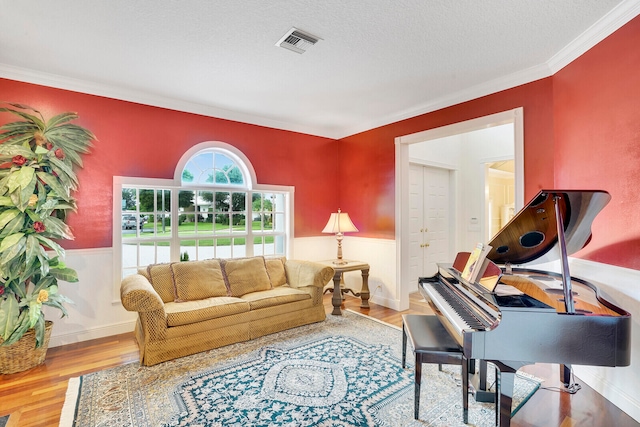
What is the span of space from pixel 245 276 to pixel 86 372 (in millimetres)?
1645

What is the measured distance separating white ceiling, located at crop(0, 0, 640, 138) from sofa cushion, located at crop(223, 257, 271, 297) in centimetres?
195

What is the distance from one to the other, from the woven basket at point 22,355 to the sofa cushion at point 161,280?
938mm

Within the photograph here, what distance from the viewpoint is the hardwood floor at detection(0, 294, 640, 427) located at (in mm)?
2027

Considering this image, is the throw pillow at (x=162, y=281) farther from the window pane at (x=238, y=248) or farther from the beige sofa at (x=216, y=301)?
the window pane at (x=238, y=248)

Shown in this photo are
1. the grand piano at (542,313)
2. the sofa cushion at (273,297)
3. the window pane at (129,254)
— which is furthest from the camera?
the window pane at (129,254)

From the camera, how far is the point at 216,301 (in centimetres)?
325

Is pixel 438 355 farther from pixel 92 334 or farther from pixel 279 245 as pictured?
pixel 92 334

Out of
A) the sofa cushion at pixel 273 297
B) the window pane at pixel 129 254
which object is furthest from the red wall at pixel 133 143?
the sofa cushion at pixel 273 297

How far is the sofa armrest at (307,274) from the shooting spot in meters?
3.75

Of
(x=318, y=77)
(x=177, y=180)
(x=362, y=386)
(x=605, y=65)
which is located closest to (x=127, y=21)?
(x=318, y=77)

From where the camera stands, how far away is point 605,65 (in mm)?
2334

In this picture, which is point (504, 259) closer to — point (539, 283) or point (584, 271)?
point (539, 283)

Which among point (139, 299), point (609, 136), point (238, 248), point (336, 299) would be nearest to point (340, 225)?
point (336, 299)

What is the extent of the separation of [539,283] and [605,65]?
1646 mm
